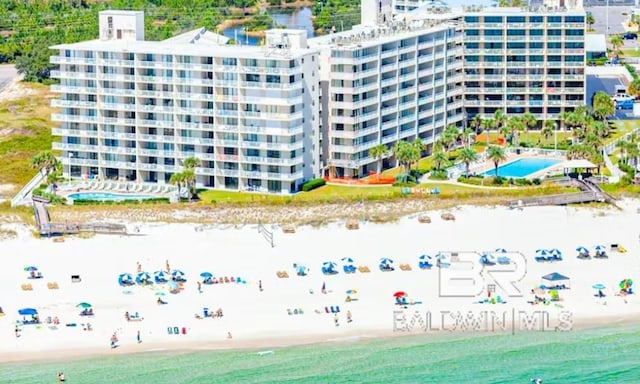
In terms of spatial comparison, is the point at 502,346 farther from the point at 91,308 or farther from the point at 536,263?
the point at 91,308

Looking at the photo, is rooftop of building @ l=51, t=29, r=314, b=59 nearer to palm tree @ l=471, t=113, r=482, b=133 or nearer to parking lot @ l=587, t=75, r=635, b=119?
palm tree @ l=471, t=113, r=482, b=133

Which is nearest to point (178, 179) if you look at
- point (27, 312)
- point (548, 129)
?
point (27, 312)

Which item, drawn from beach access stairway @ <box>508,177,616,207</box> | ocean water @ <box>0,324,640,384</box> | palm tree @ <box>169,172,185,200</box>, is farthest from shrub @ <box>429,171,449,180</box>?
ocean water @ <box>0,324,640,384</box>

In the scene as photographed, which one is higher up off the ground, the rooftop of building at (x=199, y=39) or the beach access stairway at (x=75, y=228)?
the rooftop of building at (x=199, y=39)

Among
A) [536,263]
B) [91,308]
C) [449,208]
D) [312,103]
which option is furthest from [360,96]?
[91,308]

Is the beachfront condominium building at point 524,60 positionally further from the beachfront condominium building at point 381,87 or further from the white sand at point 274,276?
the white sand at point 274,276

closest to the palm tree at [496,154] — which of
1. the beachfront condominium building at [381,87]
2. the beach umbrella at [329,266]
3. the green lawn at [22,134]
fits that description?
the beachfront condominium building at [381,87]
